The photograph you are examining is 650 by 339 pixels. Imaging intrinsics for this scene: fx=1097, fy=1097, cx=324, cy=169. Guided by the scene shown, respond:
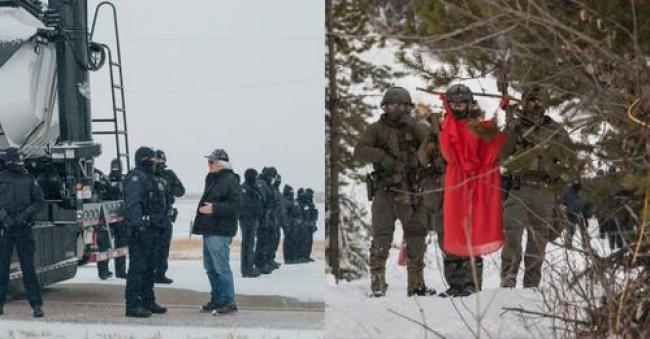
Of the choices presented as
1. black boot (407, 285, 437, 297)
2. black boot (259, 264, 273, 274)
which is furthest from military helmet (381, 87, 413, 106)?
black boot (259, 264, 273, 274)

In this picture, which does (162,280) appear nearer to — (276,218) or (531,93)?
(276,218)

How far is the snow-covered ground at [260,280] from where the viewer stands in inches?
190

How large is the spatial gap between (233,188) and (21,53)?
1.14 meters

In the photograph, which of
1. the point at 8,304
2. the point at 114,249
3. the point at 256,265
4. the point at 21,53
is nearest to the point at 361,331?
the point at 256,265

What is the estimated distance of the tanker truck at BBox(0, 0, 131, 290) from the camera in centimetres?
493

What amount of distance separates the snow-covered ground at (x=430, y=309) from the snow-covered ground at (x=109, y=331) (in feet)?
3.37

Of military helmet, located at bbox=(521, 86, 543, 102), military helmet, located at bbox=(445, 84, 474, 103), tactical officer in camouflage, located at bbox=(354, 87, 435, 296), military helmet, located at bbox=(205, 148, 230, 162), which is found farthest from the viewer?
tactical officer in camouflage, located at bbox=(354, 87, 435, 296)

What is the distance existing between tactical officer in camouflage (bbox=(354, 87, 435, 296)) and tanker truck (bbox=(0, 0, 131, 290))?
157cm

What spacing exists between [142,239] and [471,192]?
5.99ft

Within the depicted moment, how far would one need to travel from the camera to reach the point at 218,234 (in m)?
4.99

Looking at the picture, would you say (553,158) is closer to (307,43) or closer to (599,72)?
(599,72)

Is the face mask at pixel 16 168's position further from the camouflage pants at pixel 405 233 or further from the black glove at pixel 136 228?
the camouflage pants at pixel 405 233

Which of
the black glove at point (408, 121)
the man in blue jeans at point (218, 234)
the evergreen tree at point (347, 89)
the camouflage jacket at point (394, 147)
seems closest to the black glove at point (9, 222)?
the man in blue jeans at point (218, 234)

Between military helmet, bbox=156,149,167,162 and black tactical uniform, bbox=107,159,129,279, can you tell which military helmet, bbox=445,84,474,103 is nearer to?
military helmet, bbox=156,149,167,162
